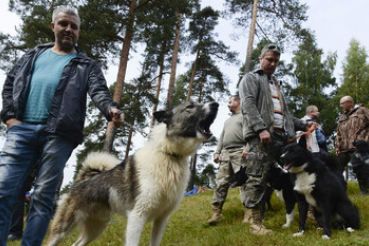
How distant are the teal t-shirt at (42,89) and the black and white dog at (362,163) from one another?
6.54 meters

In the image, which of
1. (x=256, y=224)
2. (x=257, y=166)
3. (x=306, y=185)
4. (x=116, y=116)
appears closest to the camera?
(x=116, y=116)

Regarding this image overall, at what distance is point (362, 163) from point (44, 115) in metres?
6.69

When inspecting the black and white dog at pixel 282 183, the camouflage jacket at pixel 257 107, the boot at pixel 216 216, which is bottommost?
the boot at pixel 216 216

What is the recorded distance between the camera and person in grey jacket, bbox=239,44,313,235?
13.0 feet

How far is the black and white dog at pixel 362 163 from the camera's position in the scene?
6625mm

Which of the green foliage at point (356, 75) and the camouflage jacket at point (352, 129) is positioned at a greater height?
the green foliage at point (356, 75)

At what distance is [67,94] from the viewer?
265 centimetres

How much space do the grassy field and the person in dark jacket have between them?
1534mm

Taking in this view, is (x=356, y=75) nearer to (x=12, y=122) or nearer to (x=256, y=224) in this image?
(x=256, y=224)

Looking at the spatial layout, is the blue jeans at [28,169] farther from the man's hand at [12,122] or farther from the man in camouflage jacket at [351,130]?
the man in camouflage jacket at [351,130]


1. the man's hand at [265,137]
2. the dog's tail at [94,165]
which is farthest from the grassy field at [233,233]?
the man's hand at [265,137]

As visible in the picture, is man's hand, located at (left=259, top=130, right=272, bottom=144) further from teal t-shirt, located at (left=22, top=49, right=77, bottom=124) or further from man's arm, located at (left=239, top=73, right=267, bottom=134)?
teal t-shirt, located at (left=22, top=49, right=77, bottom=124)

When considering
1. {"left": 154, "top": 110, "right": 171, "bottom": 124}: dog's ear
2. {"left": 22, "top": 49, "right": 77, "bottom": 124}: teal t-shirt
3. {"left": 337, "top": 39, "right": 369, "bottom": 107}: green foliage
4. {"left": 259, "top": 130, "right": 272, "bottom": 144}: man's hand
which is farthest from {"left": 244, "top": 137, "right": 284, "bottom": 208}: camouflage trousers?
{"left": 337, "top": 39, "right": 369, "bottom": 107}: green foliage

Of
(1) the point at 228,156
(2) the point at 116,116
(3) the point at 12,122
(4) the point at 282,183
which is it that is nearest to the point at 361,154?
(4) the point at 282,183
